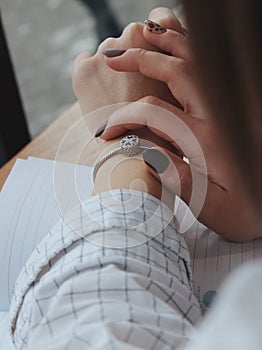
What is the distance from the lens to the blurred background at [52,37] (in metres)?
2.01

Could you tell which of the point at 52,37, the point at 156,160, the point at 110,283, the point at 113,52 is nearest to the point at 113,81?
the point at 113,52

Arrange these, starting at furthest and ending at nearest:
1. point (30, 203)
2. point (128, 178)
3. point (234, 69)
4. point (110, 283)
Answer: point (30, 203) → point (128, 178) → point (110, 283) → point (234, 69)

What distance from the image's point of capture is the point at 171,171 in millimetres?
701

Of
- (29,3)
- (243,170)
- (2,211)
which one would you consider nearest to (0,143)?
(2,211)

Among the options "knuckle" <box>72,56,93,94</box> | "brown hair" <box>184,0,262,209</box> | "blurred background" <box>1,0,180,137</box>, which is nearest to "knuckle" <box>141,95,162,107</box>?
"knuckle" <box>72,56,93,94</box>

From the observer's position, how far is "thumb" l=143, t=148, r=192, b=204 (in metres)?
0.70

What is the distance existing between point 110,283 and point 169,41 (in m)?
0.34

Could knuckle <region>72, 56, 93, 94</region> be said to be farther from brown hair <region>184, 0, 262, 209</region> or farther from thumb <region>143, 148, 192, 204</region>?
brown hair <region>184, 0, 262, 209</region>

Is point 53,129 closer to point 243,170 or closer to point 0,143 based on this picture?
point 0,143

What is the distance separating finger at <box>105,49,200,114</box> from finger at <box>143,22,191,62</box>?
2 cm

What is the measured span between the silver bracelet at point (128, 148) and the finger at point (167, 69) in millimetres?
69

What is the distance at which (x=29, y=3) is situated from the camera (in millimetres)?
2314

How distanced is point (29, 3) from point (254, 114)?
6.79 feet

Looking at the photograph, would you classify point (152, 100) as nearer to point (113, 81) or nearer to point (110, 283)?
point (113, 81)
